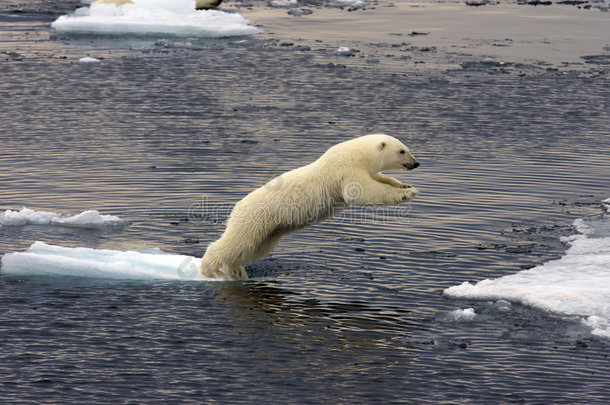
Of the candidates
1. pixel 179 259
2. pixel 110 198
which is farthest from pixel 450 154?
pixel 179 259

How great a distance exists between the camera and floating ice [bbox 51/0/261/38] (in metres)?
26.4

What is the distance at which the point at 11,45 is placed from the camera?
2462cm

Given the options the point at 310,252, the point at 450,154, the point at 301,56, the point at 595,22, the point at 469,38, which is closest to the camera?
the point at 310,252

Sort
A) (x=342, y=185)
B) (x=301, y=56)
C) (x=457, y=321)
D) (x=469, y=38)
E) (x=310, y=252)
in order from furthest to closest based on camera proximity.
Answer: (x=469, y=38)
(x=301, y=56)
(x=310, y=252)
(x=342, y=185)
(x=457, y=321)

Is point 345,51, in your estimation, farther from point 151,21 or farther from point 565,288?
point 565,288

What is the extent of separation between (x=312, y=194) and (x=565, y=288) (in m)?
2.72

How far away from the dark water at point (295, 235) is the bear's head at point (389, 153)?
1195mm

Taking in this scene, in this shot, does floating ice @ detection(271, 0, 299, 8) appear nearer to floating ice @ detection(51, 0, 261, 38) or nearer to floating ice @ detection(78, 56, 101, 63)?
floating ice @ detection(51, 0, 261, 38)

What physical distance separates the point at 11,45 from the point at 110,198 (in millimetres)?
12870

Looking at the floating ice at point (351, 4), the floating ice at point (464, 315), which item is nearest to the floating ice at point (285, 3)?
the floating ice at point (351, 4)

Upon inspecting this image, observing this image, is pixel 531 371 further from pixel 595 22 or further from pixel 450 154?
pixel 595 22

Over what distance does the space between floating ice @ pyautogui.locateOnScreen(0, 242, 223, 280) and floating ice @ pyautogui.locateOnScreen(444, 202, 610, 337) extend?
112 inches

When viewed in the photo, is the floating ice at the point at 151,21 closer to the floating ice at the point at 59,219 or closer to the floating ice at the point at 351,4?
the floating ice at the point at 351,4

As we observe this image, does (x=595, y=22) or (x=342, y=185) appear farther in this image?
(x=595, y=22)
